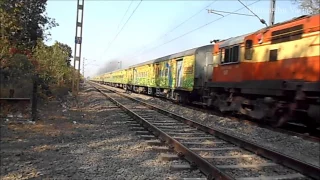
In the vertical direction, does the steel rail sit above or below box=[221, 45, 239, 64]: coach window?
below

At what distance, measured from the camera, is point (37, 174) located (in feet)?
17.3

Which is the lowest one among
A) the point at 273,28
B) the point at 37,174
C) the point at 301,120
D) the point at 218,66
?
the point at 37,174

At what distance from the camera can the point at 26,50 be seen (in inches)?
900

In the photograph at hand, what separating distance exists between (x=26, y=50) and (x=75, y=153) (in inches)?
720

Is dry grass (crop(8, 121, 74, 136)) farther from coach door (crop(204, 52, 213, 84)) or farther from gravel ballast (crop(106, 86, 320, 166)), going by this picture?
coach door (crop(204, 52, 213, 84))

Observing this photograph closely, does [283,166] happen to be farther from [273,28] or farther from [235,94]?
[235,94]

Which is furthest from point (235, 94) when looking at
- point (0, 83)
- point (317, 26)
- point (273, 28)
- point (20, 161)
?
point (0, 83)

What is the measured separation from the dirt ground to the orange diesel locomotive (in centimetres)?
438

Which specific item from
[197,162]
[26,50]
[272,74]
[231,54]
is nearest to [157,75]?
[26,50]

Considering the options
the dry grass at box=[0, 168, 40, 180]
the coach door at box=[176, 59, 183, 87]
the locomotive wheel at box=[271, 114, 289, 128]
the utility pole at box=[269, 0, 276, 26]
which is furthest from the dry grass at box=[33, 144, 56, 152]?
the utility pole at box=[269, 0, 276, 26]

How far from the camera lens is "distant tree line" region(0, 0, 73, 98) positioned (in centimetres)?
1486

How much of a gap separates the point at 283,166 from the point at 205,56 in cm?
1217

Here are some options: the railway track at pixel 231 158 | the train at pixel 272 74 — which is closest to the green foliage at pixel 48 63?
the train at pixel 272 74

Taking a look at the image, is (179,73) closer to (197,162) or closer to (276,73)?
(276,73)
